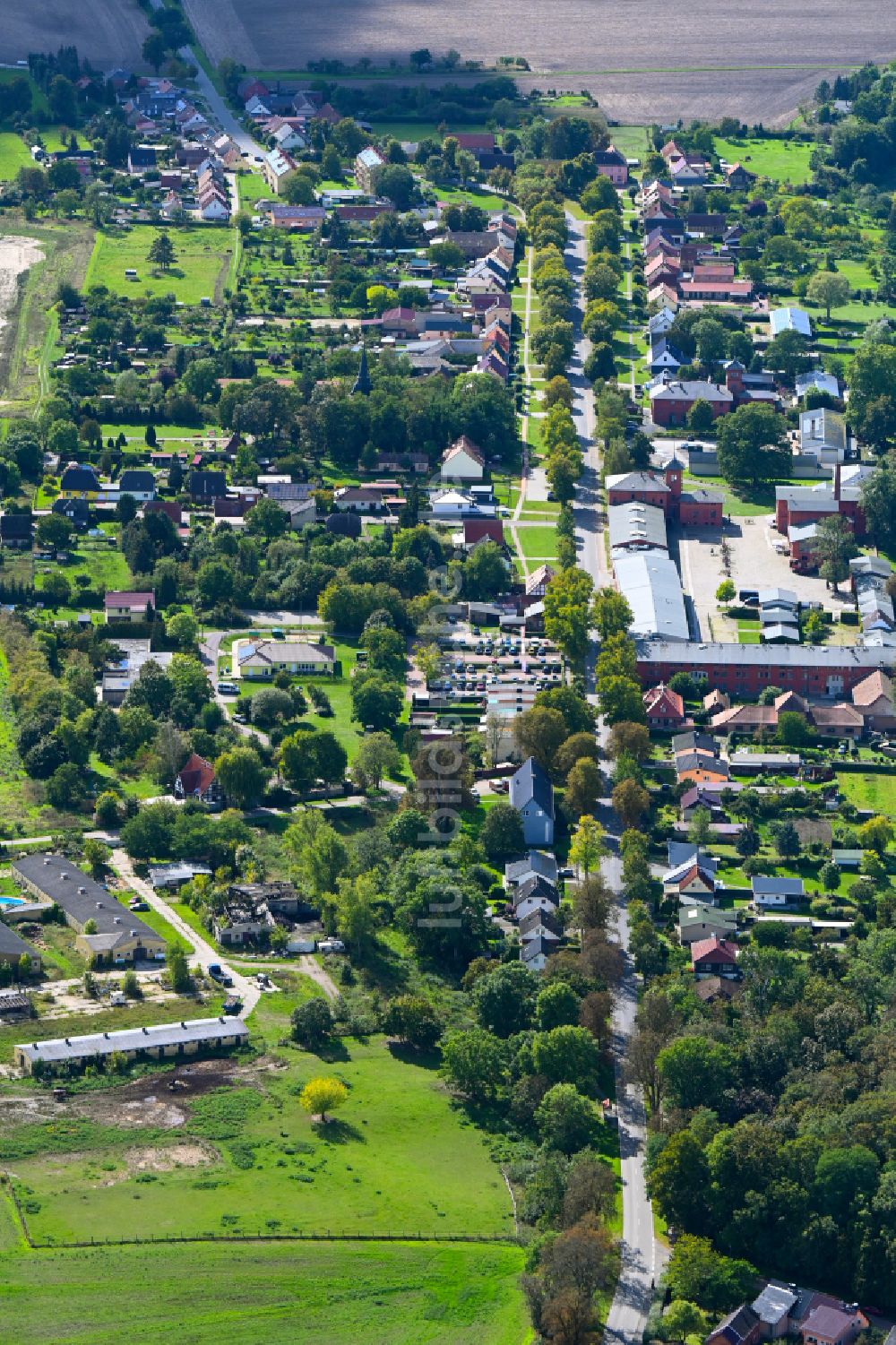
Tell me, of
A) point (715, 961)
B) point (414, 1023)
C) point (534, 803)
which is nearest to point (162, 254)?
point (534, 803)

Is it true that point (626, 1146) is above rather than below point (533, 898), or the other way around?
below

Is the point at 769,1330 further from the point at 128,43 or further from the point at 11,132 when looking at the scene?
the point at 128,43

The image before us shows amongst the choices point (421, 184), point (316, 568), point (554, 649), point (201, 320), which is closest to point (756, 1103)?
point (554, 649)

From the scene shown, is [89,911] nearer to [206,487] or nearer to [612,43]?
[206,487]

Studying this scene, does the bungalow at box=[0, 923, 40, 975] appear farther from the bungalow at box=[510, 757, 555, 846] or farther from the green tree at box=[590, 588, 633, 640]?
the green tree at box=[590, 588, 633, 640]

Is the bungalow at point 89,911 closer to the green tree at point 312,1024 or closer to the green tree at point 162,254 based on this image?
the green tree at point 312,1024

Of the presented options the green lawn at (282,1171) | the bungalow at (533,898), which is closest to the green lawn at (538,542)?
the bungalow at (533,898)
